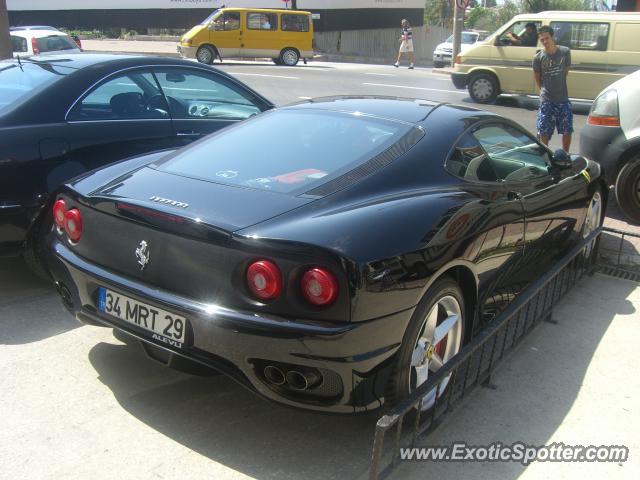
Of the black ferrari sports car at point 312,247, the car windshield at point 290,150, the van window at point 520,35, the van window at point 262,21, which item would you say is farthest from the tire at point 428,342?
the van window at point 262,21

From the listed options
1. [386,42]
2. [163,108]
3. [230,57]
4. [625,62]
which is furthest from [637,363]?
[386,42]

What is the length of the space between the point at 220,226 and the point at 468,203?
1.22m

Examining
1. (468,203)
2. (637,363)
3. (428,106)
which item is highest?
(428,106)

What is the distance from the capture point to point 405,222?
283 centimetres

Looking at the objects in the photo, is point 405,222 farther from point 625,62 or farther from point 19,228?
point 625,62

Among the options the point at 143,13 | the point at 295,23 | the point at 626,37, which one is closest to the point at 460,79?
the point at 626,37

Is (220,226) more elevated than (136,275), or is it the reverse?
(220,226)

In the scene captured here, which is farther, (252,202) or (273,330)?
(252,202)

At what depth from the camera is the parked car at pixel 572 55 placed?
43.0 feet

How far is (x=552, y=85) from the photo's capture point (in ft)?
26.2

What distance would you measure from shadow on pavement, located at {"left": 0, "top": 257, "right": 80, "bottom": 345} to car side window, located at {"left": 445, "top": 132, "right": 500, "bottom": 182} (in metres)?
2.31

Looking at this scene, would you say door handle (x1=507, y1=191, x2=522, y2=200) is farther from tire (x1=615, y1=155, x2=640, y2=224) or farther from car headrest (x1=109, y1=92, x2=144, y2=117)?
tire (x1=615, y1=155, x2=640, y2=224)

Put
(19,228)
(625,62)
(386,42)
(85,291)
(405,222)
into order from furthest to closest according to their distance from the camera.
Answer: (386,42), (625,62), (19,228), (85,291), (405,222)

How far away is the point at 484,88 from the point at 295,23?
1239 centimetres
